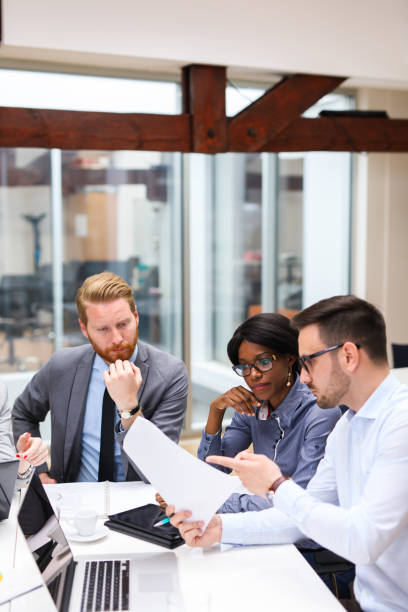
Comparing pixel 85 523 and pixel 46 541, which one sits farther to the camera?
→ pixel 85 523

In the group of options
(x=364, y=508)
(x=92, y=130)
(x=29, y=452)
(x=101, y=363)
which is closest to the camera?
(x=364, y=508)

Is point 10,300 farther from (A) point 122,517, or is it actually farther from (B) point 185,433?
(A) point 122,517

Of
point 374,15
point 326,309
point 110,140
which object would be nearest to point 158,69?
point 110,140

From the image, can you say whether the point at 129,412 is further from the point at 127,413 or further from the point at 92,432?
the point at 92,432

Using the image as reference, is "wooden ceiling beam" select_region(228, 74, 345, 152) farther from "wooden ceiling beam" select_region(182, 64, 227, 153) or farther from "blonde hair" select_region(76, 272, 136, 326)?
"blonde hair" select_region(76, 272, 136, 326)

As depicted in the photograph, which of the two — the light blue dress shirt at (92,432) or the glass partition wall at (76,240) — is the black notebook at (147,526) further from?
the glass partition wall at (76,240)

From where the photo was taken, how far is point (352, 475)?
185 centimetres

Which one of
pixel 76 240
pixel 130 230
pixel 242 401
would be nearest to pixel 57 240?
pixel 76 240

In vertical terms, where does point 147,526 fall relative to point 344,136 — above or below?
below

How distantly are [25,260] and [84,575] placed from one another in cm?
345

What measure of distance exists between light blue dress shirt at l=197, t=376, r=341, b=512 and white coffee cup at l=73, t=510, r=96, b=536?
415mm

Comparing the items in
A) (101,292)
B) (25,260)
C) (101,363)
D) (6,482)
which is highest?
(25,260)

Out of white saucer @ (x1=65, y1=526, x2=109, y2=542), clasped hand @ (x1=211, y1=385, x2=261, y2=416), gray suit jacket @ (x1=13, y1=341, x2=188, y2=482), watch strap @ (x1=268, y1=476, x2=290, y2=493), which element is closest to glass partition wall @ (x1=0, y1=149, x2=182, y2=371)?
gray suit jacket @ (x1=13, y1=341, x2=188, y2=482)

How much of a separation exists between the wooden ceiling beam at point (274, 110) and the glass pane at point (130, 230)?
77 cm
